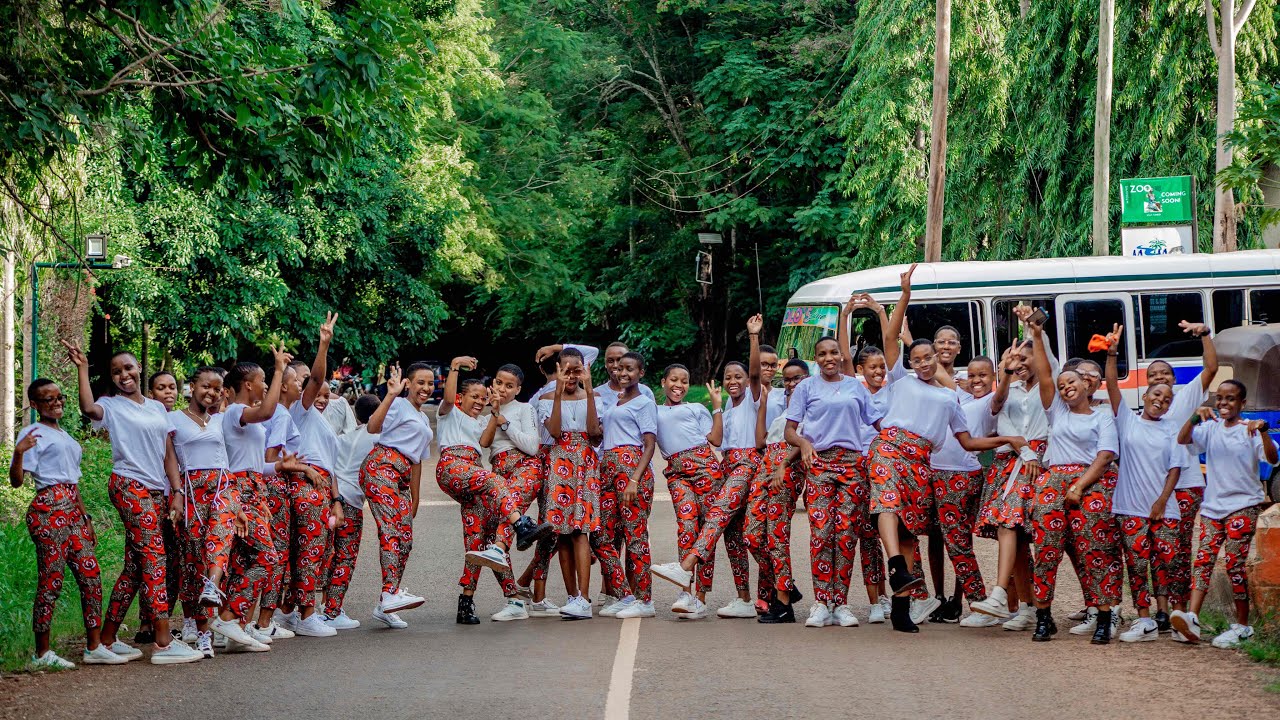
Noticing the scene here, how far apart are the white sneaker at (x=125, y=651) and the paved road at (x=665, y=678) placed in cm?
16

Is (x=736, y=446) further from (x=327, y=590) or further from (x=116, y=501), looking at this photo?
(x=116, y=501)

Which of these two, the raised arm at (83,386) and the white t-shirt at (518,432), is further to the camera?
the white t-shirt at (518,432)

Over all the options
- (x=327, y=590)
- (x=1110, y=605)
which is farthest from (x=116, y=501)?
(x=1110, y=605)

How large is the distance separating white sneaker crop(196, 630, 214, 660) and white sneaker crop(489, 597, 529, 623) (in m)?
2.06

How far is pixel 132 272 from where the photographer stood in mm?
20094

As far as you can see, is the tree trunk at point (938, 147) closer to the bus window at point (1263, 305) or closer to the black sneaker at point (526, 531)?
the bus window at point (1263, 305)

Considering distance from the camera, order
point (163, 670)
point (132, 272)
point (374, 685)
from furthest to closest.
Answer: point (132, 272) < point (163, 670) < point (374, 685)

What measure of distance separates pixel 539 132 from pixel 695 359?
7546mm

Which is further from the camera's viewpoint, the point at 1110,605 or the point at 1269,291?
the point at 1269,291

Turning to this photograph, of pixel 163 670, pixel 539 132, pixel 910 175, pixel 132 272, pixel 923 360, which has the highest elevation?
pixel 539 132

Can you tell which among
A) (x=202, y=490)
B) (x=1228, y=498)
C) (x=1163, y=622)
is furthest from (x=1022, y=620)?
(x=202, y=490)

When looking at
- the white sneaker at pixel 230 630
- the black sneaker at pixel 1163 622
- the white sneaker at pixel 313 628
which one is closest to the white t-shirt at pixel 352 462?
the white sneaker at pixel 313 628

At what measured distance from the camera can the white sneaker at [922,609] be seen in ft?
33.0

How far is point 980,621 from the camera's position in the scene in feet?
32.3
